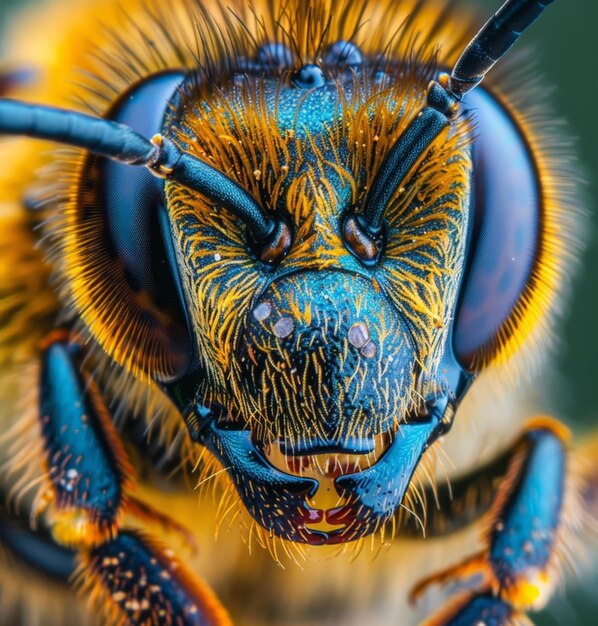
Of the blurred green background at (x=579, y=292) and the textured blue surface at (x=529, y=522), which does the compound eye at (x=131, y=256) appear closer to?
the textured blue surface at (x=529, y=522)

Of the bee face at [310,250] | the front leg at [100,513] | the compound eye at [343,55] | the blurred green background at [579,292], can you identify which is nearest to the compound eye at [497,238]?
the bee face at [310,250]

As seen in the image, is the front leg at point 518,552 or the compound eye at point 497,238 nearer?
the compound eye at point 497,238

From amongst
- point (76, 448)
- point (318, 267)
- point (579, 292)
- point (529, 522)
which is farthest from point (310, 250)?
point (579, 292)

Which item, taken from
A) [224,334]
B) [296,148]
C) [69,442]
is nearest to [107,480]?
[69,442]

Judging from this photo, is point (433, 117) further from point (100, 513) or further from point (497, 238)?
point (100, 513)

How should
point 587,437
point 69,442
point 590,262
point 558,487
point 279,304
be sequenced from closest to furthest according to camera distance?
point 279,304 < point 69,442 < point 558,487 < point 587,437 < point 590,262

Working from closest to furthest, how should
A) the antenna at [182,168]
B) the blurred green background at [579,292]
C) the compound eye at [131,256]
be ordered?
1. the antenna at [182,168]
2. the compound eye at [131,256]
3. the blurred green background at [579,292]

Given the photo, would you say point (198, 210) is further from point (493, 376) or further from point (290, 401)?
point (493, 376)
